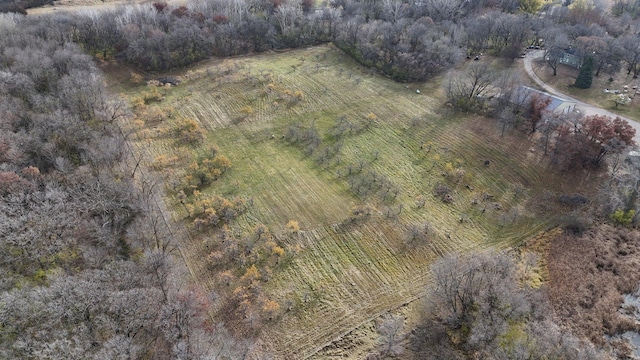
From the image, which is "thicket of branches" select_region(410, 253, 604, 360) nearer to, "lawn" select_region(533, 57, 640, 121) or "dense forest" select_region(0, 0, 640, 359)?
"dense forest" select_region(0, 0, 640, 359)

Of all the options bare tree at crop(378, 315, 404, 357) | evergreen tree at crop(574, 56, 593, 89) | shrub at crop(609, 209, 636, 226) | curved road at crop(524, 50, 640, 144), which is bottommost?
bare tree at crop(378, 315, 404, 357)

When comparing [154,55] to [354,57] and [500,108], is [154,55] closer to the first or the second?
[354,57]

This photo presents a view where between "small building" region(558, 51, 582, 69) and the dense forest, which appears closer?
the dense forest

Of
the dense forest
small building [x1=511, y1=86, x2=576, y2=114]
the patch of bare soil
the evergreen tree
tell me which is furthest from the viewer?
the evergreen tree

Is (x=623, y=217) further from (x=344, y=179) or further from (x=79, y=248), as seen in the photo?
(x=79, y=248)

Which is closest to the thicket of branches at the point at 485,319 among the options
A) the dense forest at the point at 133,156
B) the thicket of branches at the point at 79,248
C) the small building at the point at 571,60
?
the dense forest at the point at 133,156

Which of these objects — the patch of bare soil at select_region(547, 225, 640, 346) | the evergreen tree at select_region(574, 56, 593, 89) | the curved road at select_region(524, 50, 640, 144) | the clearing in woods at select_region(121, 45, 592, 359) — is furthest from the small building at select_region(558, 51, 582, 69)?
the patch of bare soil at select_region(547, 225, 640, 346)
